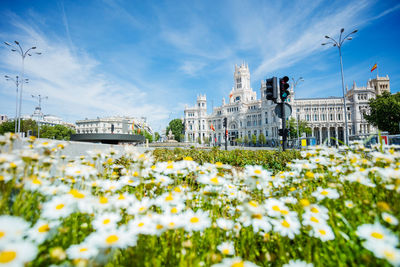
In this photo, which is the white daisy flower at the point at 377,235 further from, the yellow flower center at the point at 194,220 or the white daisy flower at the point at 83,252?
the white daisy flower at the point at 83,252

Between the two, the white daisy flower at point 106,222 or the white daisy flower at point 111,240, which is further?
the white daisy flower at point 106,222

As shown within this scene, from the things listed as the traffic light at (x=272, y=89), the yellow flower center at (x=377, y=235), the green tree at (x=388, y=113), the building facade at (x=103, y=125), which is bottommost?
the yellow flower center at (x=377, y=235)

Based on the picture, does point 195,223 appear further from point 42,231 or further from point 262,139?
point 262,139

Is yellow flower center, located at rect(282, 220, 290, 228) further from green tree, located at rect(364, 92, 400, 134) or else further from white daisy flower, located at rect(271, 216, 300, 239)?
green tree, located at rect(364, 92, 400, 134)

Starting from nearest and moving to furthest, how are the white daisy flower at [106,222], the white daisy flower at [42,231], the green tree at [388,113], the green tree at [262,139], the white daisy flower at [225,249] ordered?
the white daisy flower at [42,231]
the white daisy flower at [106,222]
the white daisy flower at [225,249]
the green tree at [388,113]
the green tree at [262,139]

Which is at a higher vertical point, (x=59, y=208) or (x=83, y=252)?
(x=59, y=208)

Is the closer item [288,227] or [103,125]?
[288,227]

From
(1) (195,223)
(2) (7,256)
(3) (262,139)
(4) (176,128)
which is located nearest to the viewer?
(2) (7,256)

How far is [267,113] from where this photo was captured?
188 ft

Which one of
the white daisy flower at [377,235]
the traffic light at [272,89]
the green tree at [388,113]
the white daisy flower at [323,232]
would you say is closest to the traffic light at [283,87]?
the traffic light at [272,89]

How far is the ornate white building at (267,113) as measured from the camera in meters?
54.1

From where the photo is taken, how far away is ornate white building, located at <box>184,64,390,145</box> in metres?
54.1

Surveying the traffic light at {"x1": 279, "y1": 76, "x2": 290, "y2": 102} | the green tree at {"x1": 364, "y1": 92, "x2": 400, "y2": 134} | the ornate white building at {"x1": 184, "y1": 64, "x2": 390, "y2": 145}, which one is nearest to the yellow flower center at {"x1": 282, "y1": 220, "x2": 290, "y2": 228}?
the traffic light at {"x1": 279, "y1": 76, "x2": 290, "y2": 102}

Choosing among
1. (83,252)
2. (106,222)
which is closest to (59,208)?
(106,222)
